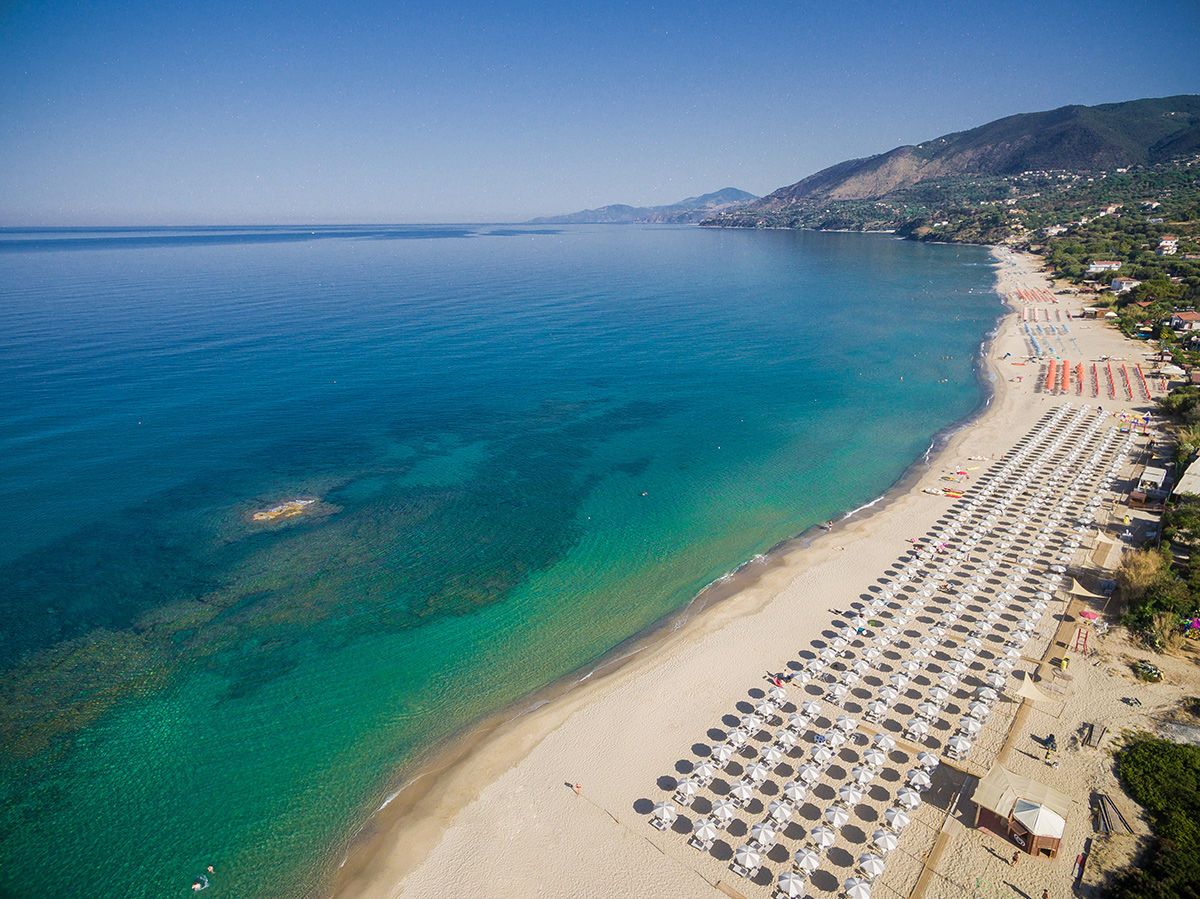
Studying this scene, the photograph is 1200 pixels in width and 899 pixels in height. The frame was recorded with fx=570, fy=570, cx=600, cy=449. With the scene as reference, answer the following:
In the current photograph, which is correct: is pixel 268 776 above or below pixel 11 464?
below

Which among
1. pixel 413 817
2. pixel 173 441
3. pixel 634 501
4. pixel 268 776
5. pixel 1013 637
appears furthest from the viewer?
pixel 173 441

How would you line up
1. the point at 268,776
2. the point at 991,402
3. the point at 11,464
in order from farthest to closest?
1. the point at 991,402
2. the point at 11,464
3. the point at 268,776

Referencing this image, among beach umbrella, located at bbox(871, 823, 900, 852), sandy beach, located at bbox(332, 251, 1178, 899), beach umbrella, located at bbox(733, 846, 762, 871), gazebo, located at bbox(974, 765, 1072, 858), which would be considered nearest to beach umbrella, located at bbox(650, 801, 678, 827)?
sandy beach, located at bbox(332, 251, 1178, 899)

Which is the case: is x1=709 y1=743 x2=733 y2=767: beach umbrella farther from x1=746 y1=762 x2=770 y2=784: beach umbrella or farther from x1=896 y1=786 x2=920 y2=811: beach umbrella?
x1=896 y1=786 x2=920 y2=811: beach umbrella

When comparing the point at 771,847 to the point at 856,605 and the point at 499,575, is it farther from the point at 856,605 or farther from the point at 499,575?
the point at 499,575

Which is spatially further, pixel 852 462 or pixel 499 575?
pixel 852 462

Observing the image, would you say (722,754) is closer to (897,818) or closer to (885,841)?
(885,841)

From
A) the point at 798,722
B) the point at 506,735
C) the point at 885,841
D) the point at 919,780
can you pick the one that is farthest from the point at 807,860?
the point at 506,735

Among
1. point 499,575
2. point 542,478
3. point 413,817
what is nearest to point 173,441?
point 542,478
